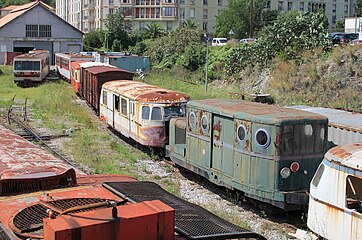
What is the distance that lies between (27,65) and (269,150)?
27984 millimetres

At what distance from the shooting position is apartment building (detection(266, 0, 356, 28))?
69250mm

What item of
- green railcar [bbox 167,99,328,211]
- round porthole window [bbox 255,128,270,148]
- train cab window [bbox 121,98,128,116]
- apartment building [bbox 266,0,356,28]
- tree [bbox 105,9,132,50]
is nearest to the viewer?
green railcar [bbox 167,99,328,211]

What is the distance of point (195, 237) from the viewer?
468 cm

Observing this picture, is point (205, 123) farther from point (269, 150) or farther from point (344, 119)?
point (344, 119)

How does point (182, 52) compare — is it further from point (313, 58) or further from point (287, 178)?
point (287, 178)

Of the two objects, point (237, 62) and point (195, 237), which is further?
point (237, 62)

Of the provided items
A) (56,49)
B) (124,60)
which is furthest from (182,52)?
(56,49)

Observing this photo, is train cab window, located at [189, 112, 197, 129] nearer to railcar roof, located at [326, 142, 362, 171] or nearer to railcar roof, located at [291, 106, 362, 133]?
railcar roof, located at [291, 106, 362, 133]

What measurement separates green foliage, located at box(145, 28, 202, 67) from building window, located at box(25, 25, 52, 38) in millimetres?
13321

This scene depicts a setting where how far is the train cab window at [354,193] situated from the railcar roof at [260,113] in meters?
2.27

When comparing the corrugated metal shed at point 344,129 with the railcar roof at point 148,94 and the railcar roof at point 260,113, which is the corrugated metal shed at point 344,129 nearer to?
the railcar roof at point 260,113

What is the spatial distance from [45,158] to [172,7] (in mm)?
62285

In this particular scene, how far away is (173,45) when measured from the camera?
4581 cm

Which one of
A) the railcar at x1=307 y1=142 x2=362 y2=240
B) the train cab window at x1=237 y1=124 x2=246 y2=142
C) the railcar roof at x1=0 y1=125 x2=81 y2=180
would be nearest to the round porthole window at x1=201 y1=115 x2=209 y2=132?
the train cab window at x1=237 y1=124 x2=246 y2=142
